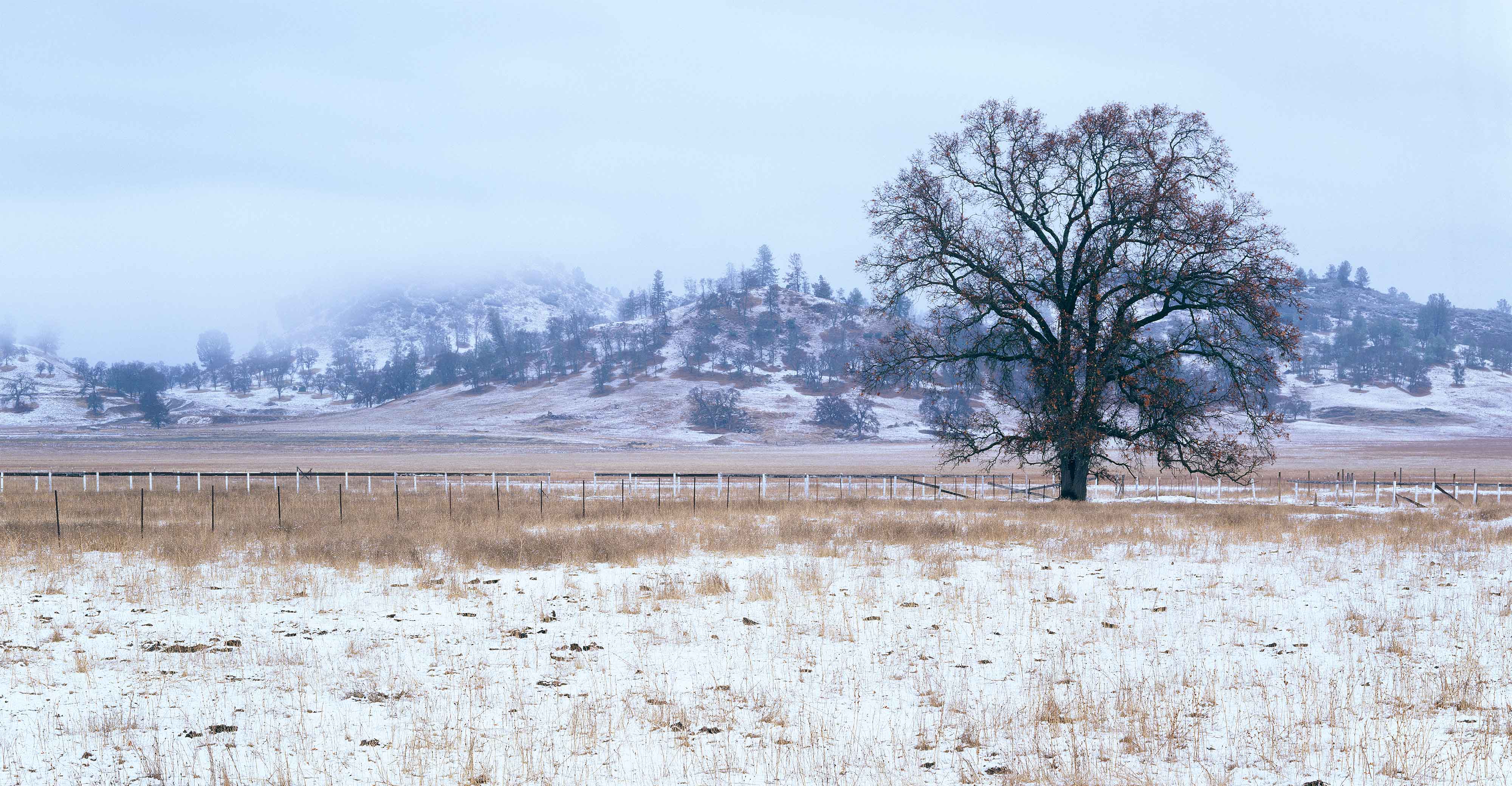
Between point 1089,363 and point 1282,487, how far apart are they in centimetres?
2351

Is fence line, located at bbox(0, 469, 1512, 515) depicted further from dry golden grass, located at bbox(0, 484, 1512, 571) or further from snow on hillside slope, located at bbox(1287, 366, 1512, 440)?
snow on hillside slope, located at bbox(1287, 366, 1512, 440)

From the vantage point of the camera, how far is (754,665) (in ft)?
34.4

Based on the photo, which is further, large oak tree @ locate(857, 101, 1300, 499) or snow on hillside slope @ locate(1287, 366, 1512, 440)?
snow on hillside slope @ locate(1287, 366, 1512, 440)

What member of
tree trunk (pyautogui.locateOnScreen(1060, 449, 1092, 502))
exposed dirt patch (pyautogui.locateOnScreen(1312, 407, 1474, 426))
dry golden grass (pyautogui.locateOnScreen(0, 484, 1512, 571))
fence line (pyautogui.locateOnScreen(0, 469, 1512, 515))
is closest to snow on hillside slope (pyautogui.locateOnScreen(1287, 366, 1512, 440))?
exposed dirt patch (pyautogui.locateOnScreen(1312, 407, 1474, 426))

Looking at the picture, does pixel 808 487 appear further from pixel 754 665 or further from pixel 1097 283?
pixel 754 665

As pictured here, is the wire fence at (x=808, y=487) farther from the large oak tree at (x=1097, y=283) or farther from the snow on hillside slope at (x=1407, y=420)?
the snow on hillside slope at (x=1407, y=420)

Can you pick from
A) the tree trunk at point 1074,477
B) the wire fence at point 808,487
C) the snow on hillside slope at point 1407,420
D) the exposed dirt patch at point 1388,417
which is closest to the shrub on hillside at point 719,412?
the snow on hillside slope at point 1407,420

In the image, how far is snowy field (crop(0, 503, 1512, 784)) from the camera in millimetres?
7574

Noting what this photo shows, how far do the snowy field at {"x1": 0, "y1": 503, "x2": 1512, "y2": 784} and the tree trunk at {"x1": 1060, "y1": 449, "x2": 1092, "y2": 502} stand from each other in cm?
1257

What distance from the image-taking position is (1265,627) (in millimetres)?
12047

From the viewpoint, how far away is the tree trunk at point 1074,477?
3180 cm

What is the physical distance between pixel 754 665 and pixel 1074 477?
24.0 m

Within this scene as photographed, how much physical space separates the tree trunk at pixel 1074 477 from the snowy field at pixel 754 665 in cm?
1257

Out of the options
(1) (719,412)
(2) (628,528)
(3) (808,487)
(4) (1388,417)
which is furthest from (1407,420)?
(2) (628,528)
